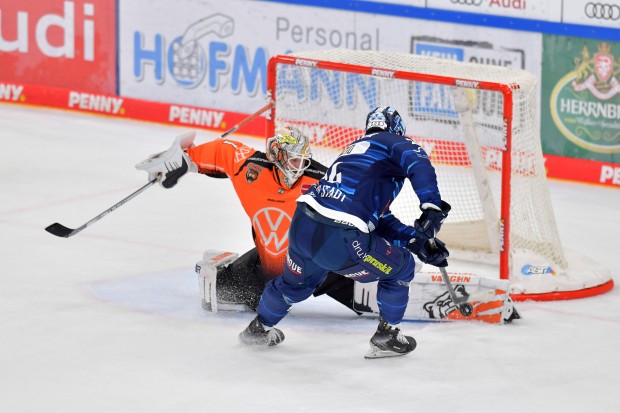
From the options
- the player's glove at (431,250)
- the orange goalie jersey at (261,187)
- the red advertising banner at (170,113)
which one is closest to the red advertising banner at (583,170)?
the red advertising banner at (170,113)

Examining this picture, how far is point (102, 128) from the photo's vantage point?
11523mm

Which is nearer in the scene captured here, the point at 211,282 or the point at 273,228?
the point at 273,228

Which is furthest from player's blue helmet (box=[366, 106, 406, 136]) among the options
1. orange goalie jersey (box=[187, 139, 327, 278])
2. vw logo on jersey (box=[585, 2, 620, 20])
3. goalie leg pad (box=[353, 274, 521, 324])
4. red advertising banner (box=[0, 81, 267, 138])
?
red advertising banner (box=[0, 81, 267, 138])

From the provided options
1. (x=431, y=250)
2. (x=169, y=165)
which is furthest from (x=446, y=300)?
(x=169, y=165)

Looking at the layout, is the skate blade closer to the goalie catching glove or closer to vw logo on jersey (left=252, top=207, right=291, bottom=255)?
vw logo on jersey (left=252, top=207, right=291, bottom=255)

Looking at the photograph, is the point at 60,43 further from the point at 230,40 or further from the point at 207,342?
the point at 207,342

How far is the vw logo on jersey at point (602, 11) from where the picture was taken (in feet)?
31.4

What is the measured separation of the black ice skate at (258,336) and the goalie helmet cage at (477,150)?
5.02 feet

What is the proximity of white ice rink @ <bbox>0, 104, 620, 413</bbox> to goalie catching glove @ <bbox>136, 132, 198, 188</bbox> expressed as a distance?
0.73 metres

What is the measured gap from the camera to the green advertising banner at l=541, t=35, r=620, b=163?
31.8 ft

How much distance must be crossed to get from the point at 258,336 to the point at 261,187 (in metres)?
0.75

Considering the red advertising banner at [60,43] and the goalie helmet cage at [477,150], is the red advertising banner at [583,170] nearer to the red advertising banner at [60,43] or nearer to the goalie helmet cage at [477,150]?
the goalie helmet cage at [477,150]

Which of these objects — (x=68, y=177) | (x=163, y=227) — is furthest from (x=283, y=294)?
(x=68, y=177)

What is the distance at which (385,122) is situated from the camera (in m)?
5.95
